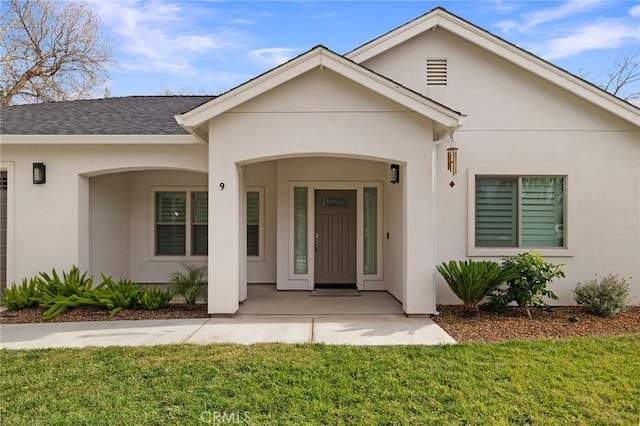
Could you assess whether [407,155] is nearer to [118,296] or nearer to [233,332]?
[233,332]

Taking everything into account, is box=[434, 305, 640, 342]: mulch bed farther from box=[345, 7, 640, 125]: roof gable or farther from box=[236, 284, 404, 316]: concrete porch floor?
box=[345, 7, 640, 125]: roof gable

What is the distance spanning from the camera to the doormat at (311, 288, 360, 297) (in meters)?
9.28

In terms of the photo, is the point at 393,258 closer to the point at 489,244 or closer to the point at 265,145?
the point at 489,244

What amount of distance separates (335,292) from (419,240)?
302 centimetres

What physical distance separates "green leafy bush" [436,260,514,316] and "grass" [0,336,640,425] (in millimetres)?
1725

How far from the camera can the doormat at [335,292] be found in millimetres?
9281

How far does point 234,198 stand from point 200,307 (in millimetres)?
2278

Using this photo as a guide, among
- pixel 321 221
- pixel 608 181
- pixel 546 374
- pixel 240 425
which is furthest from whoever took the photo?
pixel 321 221

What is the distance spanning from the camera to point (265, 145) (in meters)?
7.25

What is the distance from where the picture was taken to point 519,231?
8.52 m

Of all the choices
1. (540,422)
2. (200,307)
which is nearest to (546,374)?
(540,422)

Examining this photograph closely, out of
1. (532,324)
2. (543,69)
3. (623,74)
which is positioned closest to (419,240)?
(532,324)

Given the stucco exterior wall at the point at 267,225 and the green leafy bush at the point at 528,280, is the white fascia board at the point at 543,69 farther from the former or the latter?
the stucco exterior wall at the point at 267,225

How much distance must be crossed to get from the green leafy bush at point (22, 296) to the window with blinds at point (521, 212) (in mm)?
8607
